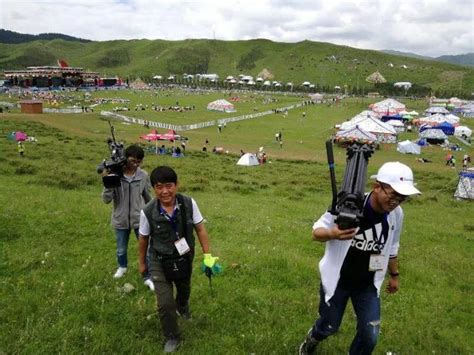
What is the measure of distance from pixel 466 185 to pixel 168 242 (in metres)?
21.7

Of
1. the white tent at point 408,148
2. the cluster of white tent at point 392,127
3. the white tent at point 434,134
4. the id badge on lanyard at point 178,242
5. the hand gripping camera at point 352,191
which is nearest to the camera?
the hand gripping camera at point 352,191

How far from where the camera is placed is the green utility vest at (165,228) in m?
4.88

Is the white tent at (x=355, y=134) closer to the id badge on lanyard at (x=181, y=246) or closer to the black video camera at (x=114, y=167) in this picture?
the black video camera at (x=114, y=167)

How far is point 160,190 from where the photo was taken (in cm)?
472

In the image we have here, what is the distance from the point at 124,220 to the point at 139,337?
2.18 m

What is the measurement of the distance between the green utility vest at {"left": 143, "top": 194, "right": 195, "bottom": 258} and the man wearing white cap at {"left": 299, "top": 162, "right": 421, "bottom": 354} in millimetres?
1707

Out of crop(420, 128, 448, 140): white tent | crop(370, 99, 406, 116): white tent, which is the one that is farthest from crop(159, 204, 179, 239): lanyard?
crop(370, 99, 406, 116): white tent

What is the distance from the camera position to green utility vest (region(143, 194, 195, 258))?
4.88m

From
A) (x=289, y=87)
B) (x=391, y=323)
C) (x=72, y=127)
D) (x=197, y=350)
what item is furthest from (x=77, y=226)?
(x=289, y=87)

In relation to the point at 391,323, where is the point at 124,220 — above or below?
above

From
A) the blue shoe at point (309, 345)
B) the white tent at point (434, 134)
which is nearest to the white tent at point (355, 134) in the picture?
the white tent at point (434, 134)

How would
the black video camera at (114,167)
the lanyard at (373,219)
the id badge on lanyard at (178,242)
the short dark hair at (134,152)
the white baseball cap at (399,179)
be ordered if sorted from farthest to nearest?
the short dark hair at (134,152) → the black video camera at (114,167) → the id badge on lanyard at (178,242) → the lanyard at (373,219) → the white baseball cap at (399,179)

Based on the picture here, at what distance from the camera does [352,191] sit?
3.65 metres

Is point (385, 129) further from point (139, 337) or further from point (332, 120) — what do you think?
point (139, 337)
